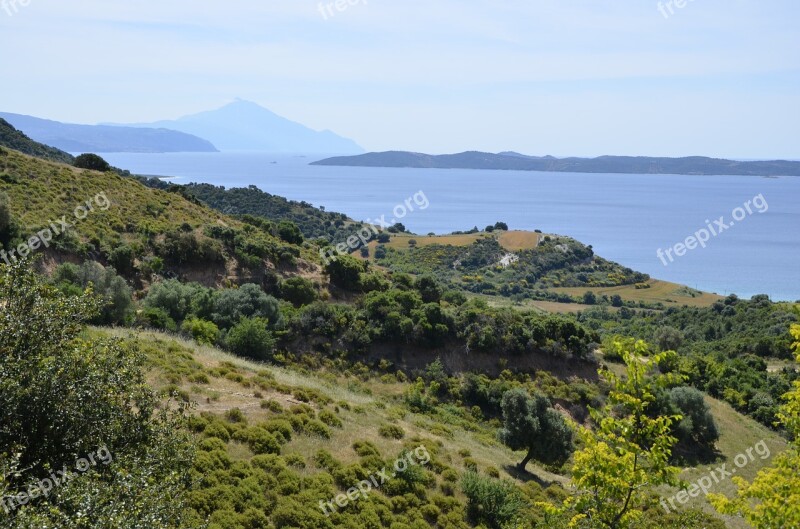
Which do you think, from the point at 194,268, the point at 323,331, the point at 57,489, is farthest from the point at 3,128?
the point at 57,489

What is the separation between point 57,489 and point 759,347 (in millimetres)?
57313

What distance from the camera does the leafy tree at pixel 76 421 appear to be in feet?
26.3

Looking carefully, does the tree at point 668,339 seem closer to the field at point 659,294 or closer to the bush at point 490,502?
the bush at point 490,502

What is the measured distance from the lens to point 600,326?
65.8 metres

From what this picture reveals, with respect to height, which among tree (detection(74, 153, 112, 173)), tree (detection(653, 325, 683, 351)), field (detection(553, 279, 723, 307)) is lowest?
field (detection(553, 279, 723, 307))

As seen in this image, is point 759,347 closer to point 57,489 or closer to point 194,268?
point 194,268

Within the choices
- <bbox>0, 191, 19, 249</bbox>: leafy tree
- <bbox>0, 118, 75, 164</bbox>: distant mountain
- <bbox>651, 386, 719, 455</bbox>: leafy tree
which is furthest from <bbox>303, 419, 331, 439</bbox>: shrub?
<bbox>0, 118, 75, 164</bbox>: distant mountain

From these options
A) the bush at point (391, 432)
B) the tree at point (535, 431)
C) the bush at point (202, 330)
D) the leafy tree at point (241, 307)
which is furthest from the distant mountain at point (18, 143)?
the tree at point (535, 431)

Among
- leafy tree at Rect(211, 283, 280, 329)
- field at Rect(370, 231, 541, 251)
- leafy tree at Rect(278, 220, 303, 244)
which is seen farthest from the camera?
field at Rect(370, 231, 541, 251)

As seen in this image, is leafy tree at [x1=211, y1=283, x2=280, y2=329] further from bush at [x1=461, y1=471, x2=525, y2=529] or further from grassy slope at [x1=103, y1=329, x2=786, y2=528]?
bush at [x1=461, y1=471, x2=525, y2=529]

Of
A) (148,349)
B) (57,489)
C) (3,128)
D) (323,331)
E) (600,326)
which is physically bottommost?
(600,326)

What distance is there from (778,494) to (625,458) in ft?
8.08

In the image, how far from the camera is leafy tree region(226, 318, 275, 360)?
28.9 m

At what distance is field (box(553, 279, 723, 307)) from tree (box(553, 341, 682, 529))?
3480 inches
